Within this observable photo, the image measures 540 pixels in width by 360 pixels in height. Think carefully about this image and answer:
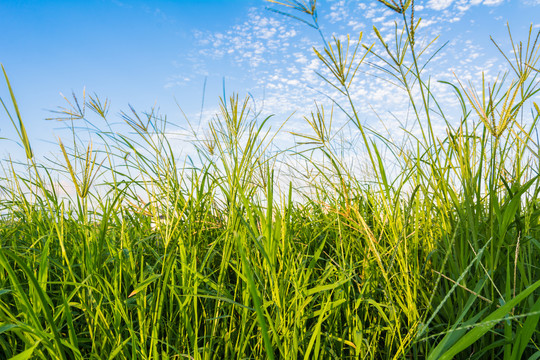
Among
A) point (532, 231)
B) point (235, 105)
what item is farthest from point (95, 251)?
point (532, 231)

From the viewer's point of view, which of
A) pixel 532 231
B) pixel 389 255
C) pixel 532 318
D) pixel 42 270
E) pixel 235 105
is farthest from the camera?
pixel 532 231

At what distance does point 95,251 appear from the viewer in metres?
1.29

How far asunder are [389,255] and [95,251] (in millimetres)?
1114

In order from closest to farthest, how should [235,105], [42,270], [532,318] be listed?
[532,318]
[42,270]
[235,105]

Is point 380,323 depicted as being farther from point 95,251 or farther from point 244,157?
point 95,251

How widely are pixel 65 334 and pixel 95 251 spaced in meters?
0.36

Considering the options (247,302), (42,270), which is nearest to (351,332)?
(247,302)

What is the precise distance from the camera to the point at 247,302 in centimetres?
117

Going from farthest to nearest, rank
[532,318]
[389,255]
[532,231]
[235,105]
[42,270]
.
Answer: [532,231] < [389,255] < [235,105] < [42,270] < [532,318]

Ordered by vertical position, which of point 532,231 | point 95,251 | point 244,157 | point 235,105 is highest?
point 235,105

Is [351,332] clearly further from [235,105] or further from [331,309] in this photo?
[235,105]

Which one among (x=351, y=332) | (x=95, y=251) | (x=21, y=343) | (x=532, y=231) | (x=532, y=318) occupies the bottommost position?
(x=21, y=343)

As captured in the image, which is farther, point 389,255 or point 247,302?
point 389,255

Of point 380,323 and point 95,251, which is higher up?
point 95,251
